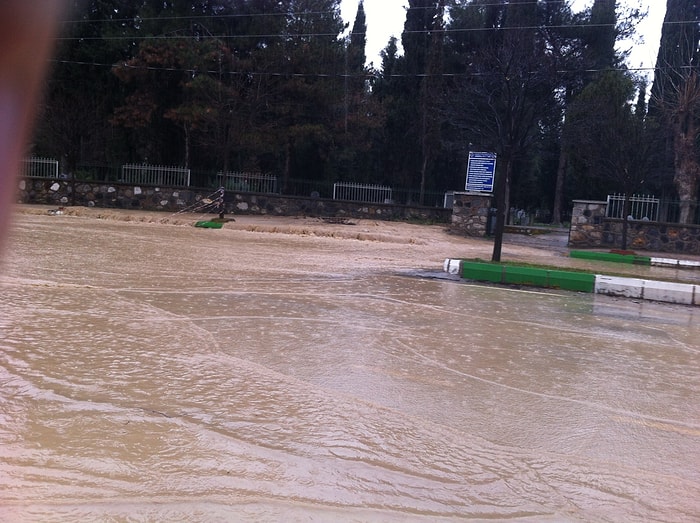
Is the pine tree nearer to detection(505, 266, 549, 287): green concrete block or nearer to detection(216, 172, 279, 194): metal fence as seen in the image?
detection(505, 266, 549, 287): green concrete block

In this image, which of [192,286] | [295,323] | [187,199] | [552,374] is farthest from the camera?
[187,199]

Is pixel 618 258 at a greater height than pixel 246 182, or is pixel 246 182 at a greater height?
pixel 246 182

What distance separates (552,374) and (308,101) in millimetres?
25147

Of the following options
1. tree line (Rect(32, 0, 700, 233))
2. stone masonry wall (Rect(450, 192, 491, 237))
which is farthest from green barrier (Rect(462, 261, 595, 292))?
tree line (Rect(32, 0, 700, 233))

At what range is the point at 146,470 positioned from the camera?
3682mm

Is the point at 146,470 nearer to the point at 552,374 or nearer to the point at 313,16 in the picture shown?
the point at 552,374

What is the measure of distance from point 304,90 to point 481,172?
9660mm

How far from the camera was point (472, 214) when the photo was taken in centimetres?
2320

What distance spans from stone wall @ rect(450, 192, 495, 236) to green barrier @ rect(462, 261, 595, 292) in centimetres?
1073

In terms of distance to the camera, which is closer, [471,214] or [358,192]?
[471,214]

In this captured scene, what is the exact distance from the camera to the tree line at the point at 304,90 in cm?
2708

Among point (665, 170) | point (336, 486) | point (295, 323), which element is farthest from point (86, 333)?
point (665, 170)

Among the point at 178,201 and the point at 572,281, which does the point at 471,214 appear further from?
the point at 178,201

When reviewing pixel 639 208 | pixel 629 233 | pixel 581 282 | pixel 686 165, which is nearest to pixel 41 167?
pixel 629 233
